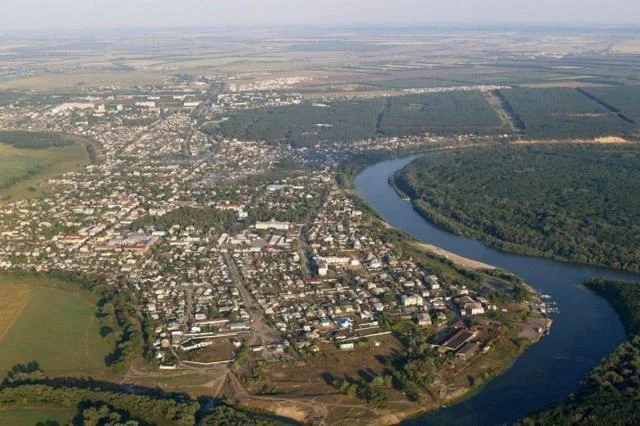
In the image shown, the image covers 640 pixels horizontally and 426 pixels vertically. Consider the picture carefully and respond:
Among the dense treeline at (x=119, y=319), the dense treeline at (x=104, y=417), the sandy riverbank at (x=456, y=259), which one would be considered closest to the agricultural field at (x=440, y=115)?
the sandy riverbank at (x=456, y=259)

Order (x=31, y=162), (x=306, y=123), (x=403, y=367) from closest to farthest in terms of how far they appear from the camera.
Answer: (x=403, y=367) → (x=31, y=162) → (x=306, y=123)

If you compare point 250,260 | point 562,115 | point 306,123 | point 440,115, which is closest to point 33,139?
point 306,123

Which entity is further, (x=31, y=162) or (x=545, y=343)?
(x=31, y=162)

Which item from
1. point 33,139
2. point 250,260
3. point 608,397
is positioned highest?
point 33,139

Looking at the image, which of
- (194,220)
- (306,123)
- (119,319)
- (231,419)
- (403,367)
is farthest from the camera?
(306,123)

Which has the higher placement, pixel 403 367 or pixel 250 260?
pixel 250 260

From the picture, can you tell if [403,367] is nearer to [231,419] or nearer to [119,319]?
[231,419]
